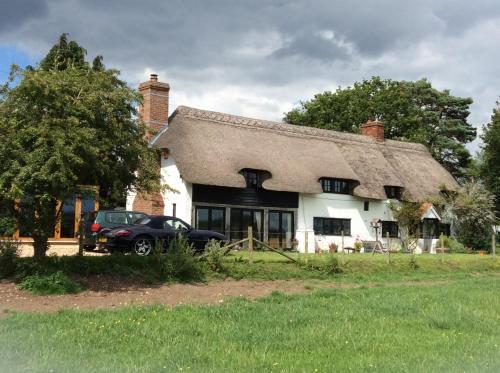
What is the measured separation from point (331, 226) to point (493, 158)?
1444 centimetres

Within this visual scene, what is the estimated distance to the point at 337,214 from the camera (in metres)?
34.1

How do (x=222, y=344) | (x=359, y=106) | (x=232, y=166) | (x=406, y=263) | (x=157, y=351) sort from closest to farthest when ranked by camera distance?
A: (x=157, y=351) < (x=222, y=344) < (x=406, y=263) < (x=232, y=166) < (x=359, y=106)

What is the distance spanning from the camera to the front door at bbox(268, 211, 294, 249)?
31.5 metres

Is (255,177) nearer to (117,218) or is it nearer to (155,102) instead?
(155,102)

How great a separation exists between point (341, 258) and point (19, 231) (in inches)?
421

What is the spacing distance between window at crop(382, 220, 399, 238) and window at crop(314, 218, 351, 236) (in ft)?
10.0

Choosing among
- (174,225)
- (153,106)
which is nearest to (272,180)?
(153,106)

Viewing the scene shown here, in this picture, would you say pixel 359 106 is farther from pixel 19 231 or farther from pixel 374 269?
pixel 19 231

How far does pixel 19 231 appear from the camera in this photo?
562 inches

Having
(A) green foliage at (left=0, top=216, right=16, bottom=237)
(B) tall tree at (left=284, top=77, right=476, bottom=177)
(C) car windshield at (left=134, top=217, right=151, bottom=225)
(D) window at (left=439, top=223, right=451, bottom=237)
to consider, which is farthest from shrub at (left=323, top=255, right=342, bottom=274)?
(B) tall tree at (left=284, top=77, right=476, bottom=177)

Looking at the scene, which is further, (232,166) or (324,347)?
(232,166)

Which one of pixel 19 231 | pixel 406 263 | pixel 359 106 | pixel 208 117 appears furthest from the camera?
pixel 359 106

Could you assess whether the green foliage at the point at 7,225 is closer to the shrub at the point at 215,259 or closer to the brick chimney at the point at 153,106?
the shrub at the point at 215,259

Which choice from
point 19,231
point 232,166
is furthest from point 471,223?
point 19,231
